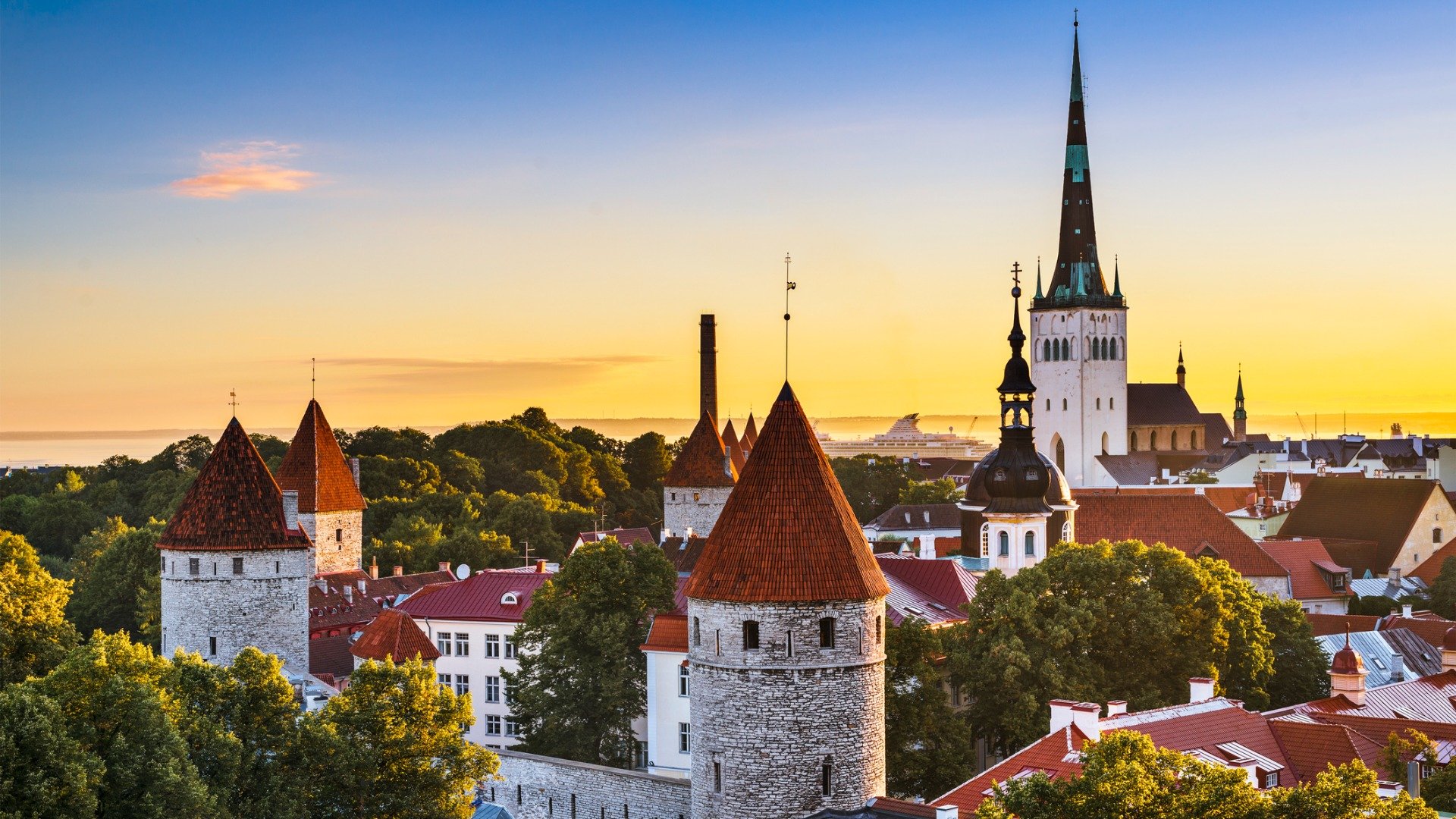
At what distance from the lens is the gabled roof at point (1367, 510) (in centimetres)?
8506

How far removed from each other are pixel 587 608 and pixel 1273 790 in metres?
24.6

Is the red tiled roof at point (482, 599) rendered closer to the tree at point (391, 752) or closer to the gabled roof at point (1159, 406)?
the tree at point (391, 752)

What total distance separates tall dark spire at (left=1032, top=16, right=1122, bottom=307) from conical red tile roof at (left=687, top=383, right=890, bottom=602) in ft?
288

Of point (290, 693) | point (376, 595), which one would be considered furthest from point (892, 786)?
point (376, 595)

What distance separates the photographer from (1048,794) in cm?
2519

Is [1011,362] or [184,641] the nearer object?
[184,641]

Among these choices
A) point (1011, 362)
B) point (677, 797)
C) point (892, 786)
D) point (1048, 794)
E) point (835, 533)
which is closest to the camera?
point (1048, 794)

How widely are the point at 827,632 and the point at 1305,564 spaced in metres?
47.4

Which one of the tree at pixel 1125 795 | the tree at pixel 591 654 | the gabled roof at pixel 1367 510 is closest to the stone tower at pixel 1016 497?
the tree at pixel 591 654

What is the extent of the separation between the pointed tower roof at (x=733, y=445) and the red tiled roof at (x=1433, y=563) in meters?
30.6

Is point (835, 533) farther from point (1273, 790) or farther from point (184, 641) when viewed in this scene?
point (184, 641)

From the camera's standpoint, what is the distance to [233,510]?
47000mm

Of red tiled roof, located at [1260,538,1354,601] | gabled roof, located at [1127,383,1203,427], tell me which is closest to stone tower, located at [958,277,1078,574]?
red tiled roof, located at [1260,538,1354,601]

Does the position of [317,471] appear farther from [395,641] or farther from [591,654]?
[591,654]
